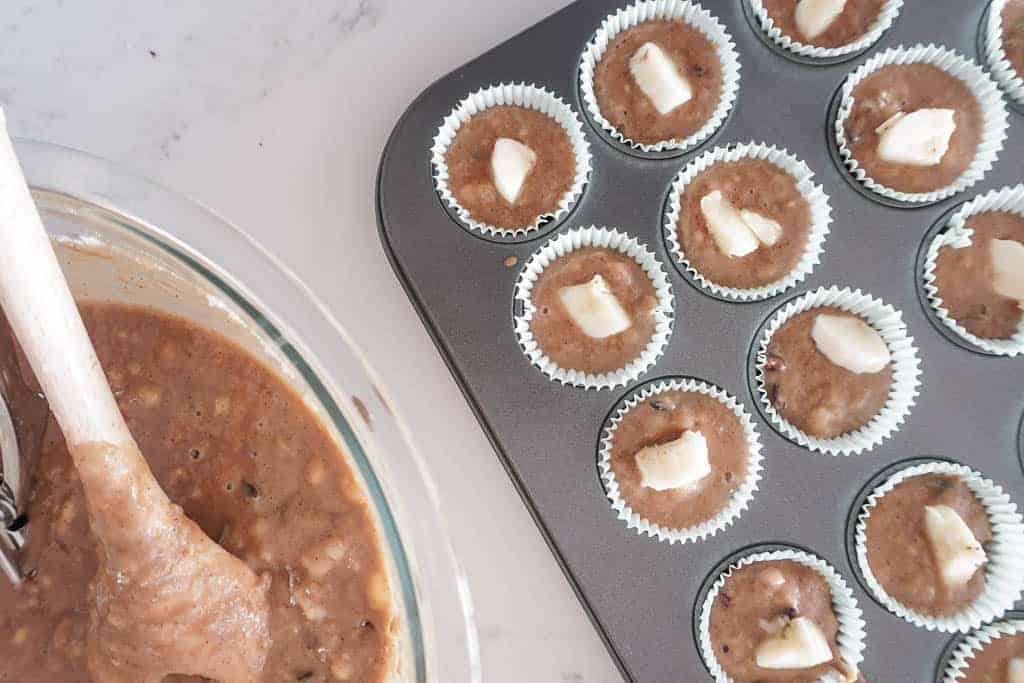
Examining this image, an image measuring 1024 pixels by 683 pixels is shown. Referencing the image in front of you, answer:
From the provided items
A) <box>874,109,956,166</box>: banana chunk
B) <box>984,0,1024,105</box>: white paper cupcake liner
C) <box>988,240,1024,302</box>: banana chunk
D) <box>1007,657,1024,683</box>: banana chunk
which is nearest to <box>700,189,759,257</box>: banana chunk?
<box>874,109,956,166</box>: banana chunk

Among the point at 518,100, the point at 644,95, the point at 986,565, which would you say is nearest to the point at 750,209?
the point at 644,95

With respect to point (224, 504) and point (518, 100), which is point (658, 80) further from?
point (224, 504)

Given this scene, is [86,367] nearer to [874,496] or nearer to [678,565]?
[678,565]

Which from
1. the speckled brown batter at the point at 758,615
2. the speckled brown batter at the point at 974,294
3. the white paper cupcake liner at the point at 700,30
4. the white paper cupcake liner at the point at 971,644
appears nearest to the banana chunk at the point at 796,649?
the speckled brown batter at the point at 758,615

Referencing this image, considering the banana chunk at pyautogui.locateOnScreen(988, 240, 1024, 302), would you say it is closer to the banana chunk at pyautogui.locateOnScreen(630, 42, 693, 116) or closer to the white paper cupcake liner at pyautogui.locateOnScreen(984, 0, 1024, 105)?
the white paper cupcake liner at pyautogui.locateOnScreen(984, 0, 1024, 105)

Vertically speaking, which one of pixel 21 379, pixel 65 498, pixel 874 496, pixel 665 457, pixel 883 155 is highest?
pixel 21 379

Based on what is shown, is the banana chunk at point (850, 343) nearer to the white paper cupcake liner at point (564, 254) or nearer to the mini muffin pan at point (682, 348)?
the mini muffin pan at point (682, 348)

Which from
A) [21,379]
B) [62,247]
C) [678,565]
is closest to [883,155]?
[678,565]
